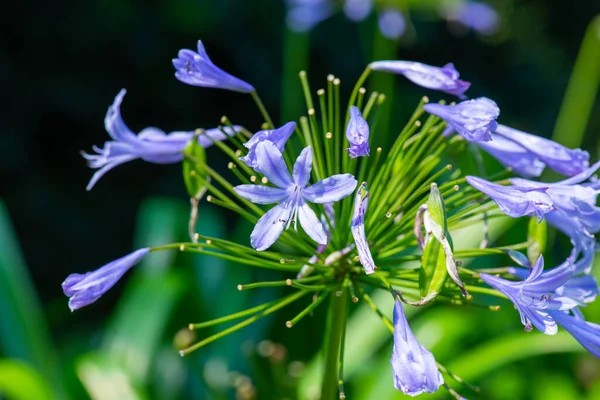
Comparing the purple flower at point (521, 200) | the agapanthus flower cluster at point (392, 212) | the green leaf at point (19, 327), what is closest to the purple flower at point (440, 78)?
the agapanthus flower cluster at point (392, 212)

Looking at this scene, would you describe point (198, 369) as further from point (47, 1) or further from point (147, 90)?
point (47, 1)

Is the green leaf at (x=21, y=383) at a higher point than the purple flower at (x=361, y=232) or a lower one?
lower

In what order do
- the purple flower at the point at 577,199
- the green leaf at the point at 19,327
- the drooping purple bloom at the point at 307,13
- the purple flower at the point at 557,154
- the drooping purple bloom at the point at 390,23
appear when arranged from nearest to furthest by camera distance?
1. the purple flower at the point at 577,199
2. the purple flower at the point at 557,154
3. the green leaf at the point at 19,327
4. the drooping purple bloom at the point at 390,23
5. the drooping purple bloom at the point at 307,13

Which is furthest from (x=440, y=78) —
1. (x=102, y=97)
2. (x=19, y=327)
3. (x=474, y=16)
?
(x=102, y=97)

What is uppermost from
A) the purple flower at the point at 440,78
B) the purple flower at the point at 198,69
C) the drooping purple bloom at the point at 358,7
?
the purple flower at the point at 198,69

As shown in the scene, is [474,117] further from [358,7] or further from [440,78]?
[358,7]

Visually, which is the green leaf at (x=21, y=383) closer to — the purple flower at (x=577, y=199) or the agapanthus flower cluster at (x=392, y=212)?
the agapanthus flower cluster at (x=392, y=212)

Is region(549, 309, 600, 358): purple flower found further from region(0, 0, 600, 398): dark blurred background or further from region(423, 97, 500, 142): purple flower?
region(0, 0, 600, 398): dark blurred background

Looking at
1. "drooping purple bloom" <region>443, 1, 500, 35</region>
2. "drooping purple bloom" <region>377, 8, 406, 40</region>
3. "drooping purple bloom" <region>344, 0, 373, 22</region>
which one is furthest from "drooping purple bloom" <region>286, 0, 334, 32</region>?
"drooping purple bloom" <region>443, 1, 500, 35</region>
